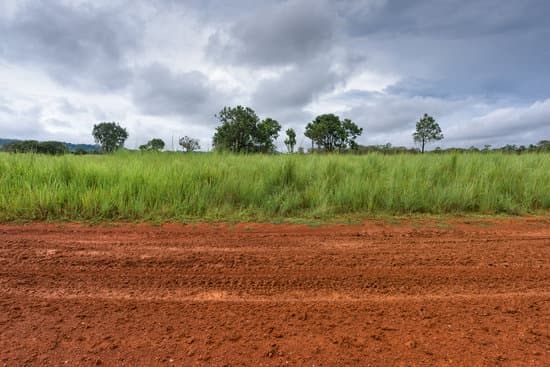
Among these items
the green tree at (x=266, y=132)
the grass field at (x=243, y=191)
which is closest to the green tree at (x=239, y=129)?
the green tree at (x=266, y=132)

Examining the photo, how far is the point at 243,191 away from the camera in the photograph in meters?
5.80

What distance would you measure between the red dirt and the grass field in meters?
0.99

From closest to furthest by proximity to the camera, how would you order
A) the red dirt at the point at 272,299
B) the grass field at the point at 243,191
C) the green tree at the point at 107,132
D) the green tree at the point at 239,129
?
the red dirt at the point at 272,299, the grass field at the point at 243,191, the green tree at the point at 239,129, the green tree at the point at 107,132

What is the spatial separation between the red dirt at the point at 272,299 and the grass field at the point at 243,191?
0.99m

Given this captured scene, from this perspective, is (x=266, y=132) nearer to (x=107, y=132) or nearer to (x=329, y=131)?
(x=329, y=131)

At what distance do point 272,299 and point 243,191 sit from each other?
3539 millimetres

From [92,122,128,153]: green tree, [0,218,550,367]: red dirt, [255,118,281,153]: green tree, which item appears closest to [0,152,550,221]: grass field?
[0,218,550,367]: red dirt

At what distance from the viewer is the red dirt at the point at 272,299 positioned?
5.93ft

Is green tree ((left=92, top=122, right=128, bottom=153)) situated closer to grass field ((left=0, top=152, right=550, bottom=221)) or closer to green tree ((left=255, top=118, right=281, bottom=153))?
green tree ((left=255, top=118, right=281, bottom=153))

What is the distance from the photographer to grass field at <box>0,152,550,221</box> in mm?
4949

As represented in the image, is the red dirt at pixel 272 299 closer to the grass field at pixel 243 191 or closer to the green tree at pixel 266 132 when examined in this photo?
the grass field at pixel 243 191

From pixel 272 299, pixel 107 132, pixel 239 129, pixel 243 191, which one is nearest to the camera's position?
pixel 272 299

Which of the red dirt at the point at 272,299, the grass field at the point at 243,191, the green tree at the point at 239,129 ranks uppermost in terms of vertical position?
the green tree at the point at 239,129

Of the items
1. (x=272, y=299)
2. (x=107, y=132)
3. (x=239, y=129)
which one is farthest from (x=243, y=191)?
(x=107, y=132)
